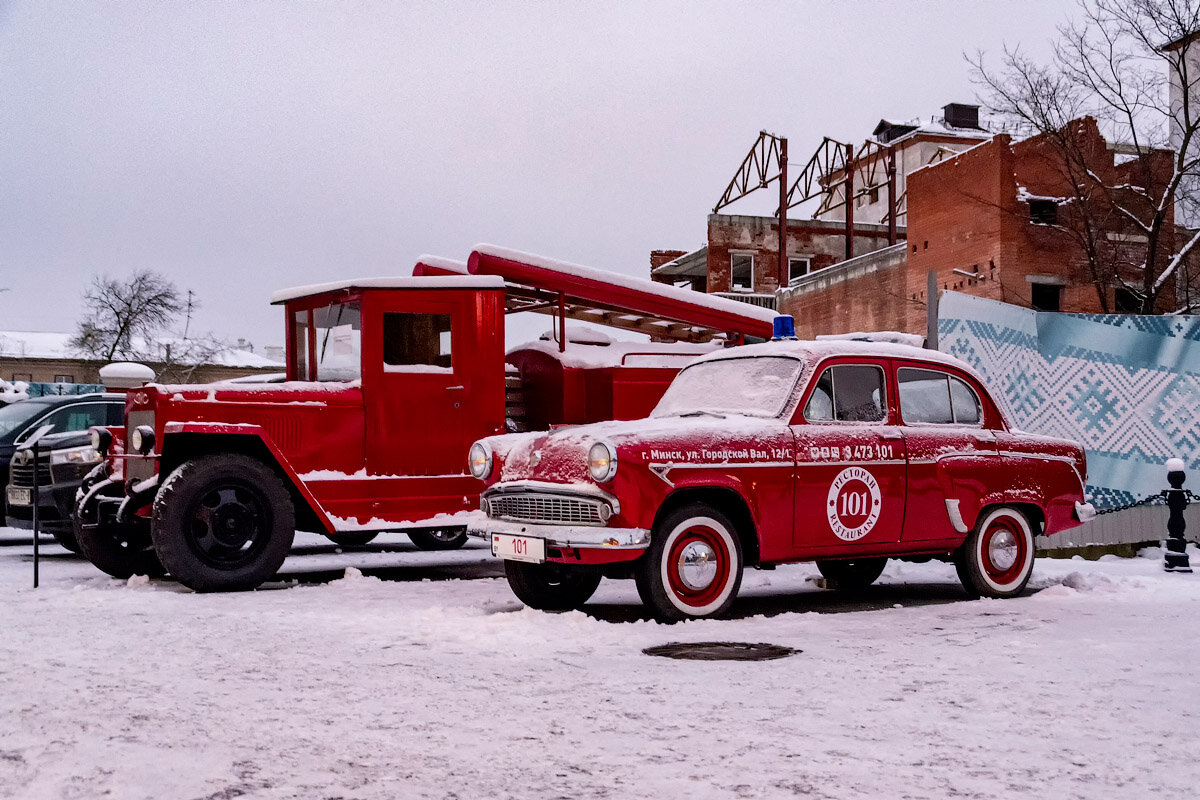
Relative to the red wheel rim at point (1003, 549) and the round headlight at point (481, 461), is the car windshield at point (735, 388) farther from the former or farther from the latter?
the red wheel rim at point (1003, 549)

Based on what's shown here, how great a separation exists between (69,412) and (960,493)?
11.1 meters

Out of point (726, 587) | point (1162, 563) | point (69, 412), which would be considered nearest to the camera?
point (726, 587)

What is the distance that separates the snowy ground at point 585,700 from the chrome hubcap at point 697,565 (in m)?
0.32

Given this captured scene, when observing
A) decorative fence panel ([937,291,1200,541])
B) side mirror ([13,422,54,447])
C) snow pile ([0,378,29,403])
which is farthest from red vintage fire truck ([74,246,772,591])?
snow pile ([0,378,29,403])

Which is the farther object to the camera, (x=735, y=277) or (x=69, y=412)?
(x=735, y=277)

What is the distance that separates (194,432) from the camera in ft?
30.8

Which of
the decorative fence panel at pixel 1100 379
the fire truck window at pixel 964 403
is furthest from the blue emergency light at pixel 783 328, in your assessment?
the decorative fence panel at pixel 1100 379

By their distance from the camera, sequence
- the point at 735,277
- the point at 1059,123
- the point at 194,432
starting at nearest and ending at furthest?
1. the point at 194,432
2. the point at 1059,123
3. the point at 735,277

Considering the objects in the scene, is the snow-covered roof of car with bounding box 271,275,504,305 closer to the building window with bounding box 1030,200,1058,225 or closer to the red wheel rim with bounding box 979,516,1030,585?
the red wheel rim with bounding box 979,516,1030,585

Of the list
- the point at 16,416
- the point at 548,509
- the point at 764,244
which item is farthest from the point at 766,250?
the point at 548,509

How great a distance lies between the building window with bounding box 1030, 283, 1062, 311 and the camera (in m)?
29.7

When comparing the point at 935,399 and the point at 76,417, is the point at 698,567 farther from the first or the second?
the point at 76,417

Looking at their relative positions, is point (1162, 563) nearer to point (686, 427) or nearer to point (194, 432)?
point (686, 427)

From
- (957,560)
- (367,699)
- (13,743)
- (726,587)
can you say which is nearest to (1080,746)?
(367,699)
